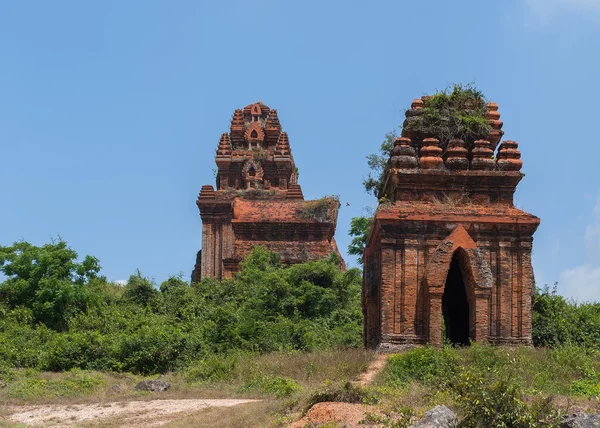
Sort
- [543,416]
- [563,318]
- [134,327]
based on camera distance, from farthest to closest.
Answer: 1. [134,327]
2. [563,318]
3. [543,416]

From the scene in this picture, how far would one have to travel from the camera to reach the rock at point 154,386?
15422 mm

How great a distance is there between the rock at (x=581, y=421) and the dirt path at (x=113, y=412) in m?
4.90

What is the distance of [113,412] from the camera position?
44.0 ft

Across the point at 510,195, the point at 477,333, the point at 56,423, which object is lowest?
the point at 56,423

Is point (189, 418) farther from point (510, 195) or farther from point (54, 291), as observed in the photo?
point (54, 291)

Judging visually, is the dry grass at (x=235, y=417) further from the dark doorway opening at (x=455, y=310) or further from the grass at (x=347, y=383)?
the dark doorway opening at (x=455, y=310)

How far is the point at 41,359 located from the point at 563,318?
9.45 m

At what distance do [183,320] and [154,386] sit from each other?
7.98 m

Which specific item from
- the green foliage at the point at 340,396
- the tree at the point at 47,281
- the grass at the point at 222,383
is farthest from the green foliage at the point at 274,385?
the tree at the point at 47,281

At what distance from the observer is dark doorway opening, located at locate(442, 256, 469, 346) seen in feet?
59.5

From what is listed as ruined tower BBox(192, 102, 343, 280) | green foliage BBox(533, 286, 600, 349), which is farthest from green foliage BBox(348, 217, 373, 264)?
green foliage BBox(533, 286, 600, 349)

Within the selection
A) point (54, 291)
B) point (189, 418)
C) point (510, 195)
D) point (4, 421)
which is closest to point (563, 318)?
point (510, 195)

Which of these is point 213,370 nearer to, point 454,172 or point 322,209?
point 454,172

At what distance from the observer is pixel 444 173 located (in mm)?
16609
